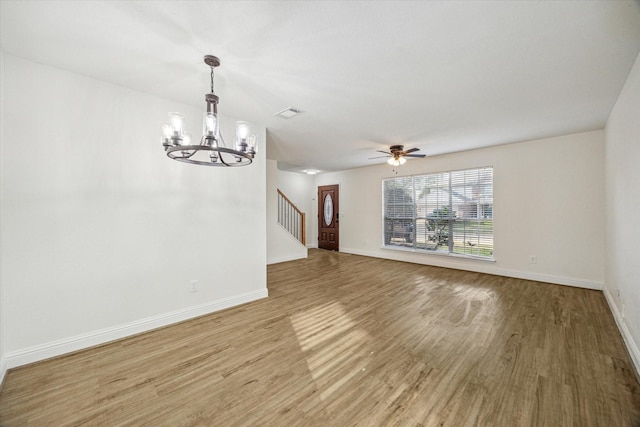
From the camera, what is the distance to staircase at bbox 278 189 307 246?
7.21 metres

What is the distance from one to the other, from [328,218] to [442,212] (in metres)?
3.65

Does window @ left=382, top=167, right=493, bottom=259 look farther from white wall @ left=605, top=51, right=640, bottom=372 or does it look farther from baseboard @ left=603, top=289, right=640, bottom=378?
baseboard @ left=603, top=289, right=640, bottom=378

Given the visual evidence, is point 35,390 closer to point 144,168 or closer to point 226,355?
point 226,355

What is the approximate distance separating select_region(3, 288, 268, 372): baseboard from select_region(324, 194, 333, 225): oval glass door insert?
5059mm

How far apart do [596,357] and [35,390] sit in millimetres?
4655

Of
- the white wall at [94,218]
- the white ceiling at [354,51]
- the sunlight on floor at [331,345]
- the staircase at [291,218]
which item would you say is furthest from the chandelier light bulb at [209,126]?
the staircase at [291,218]

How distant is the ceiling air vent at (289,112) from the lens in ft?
10.1

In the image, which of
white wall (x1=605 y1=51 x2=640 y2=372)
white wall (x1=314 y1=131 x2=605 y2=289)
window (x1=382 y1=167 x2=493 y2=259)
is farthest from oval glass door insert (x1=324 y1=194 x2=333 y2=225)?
white wall (x1=605 y1=51 x2=640 y2=372)

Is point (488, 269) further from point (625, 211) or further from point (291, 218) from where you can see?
point (291, 218)

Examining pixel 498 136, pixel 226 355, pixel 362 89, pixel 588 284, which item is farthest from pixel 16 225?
pixel 588 284

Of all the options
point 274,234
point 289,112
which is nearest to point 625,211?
point 289,112

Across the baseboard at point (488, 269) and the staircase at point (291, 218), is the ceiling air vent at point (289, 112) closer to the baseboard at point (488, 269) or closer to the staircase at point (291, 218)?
the staircase at point (291, 218)

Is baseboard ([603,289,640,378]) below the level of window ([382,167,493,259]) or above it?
below

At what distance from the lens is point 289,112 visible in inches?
124
